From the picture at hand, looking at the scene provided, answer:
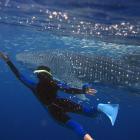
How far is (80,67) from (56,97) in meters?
7.07

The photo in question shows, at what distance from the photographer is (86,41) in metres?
26.5

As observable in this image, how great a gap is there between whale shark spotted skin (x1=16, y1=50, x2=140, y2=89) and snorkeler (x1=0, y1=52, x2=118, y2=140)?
648cm

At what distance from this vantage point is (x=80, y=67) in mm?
19438

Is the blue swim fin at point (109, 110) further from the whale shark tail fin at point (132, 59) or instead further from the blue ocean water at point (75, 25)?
the whale shark tail fin at point (132, 59)

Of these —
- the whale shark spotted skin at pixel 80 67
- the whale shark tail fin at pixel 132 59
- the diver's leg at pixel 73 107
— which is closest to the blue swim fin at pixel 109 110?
the diver's leg at pixel 73 107

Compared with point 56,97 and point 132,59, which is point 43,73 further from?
point 132,59

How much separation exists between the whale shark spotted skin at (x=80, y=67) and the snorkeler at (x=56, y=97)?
21.3 feet

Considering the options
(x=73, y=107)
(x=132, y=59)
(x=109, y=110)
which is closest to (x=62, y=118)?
(x=73, y=107)

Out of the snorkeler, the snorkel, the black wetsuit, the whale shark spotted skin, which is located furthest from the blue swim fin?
the whale shark spotted skin

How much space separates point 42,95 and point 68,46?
58.2ft

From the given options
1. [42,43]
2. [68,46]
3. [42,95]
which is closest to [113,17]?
[42,95]

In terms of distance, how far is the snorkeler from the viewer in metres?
11.9

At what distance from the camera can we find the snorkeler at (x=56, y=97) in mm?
11875

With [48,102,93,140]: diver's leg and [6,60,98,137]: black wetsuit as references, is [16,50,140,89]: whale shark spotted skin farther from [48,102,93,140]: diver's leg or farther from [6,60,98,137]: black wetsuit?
[48,102,93,140]: diver's leg
